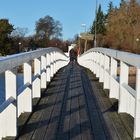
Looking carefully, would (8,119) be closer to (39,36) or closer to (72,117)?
(72,117)

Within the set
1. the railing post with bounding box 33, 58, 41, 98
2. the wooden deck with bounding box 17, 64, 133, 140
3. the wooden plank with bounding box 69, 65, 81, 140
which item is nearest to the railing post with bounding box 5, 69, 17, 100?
the wooden deck with bounding box 17, 64, 133, 140

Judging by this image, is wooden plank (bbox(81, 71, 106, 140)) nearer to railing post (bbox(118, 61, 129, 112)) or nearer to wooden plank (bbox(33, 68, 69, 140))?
railing post (bbox(118, 61, 129, 112))

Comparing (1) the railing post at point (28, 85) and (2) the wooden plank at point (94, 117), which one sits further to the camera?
(1) the railing post at point (28, 85)

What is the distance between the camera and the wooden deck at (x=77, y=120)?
7.29 metres

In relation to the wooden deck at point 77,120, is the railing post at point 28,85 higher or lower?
higher

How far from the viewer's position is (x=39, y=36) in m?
145

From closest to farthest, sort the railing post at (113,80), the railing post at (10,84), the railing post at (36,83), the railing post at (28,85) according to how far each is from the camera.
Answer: the railing post at (10,84) → the railing post at (28,85) → the railing post at (36,83) → the railing post at (113,80)

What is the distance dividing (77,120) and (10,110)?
1.71 m

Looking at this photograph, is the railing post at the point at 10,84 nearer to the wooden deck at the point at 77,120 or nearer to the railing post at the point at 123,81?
the wooden deck at the point at 77,120

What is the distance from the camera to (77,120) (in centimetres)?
839

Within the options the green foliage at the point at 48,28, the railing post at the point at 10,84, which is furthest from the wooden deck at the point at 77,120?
the green foliage at the point at 48,28

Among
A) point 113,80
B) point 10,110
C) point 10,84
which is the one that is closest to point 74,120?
point 10,110

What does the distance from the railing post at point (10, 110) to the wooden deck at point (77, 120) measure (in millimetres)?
201

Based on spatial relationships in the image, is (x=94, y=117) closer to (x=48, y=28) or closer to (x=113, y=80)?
(x=113, y=80)
